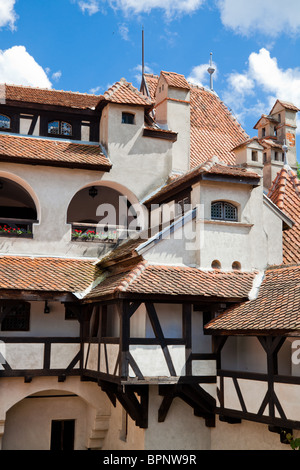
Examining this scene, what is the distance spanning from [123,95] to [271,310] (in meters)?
9.34

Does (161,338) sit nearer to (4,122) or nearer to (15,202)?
(4,122)

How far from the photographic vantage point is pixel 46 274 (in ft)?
55.4

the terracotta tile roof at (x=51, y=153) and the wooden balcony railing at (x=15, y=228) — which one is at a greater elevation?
the terracotta tile roof at (x=51, y=153)

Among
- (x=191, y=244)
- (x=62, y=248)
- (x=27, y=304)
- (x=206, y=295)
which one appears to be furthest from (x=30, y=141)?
(x=206, y=295)

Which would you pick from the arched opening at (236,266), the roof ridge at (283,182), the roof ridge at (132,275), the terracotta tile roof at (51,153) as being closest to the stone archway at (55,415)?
the roof ridge at (132,275)

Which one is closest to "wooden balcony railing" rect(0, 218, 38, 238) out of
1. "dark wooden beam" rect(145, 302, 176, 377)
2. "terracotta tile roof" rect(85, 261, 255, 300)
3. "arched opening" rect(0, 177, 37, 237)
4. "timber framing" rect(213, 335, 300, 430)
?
"arched opening" rect(0, 177, 37, 237)

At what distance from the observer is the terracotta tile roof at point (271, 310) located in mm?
12773

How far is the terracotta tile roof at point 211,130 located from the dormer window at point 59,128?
4.82 metres

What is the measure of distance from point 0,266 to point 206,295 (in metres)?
5.80

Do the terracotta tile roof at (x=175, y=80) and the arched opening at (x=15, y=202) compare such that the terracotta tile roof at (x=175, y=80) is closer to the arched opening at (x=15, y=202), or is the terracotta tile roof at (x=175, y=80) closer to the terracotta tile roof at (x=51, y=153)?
the terracotta tile roof at (x=51, y=153)

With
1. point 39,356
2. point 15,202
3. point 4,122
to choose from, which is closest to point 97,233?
point 39,356

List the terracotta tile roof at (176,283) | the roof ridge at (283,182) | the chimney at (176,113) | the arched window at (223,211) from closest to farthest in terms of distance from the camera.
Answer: the terracotta tile roof at (176,283)
the arched window at (223,211)
the roof ridge at (283,182)
the chimney at (176,113)

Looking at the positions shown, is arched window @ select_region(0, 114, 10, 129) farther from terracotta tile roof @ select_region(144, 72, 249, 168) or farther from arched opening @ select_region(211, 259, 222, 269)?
arched opening @ select_region(211, 259, 222, 269)
